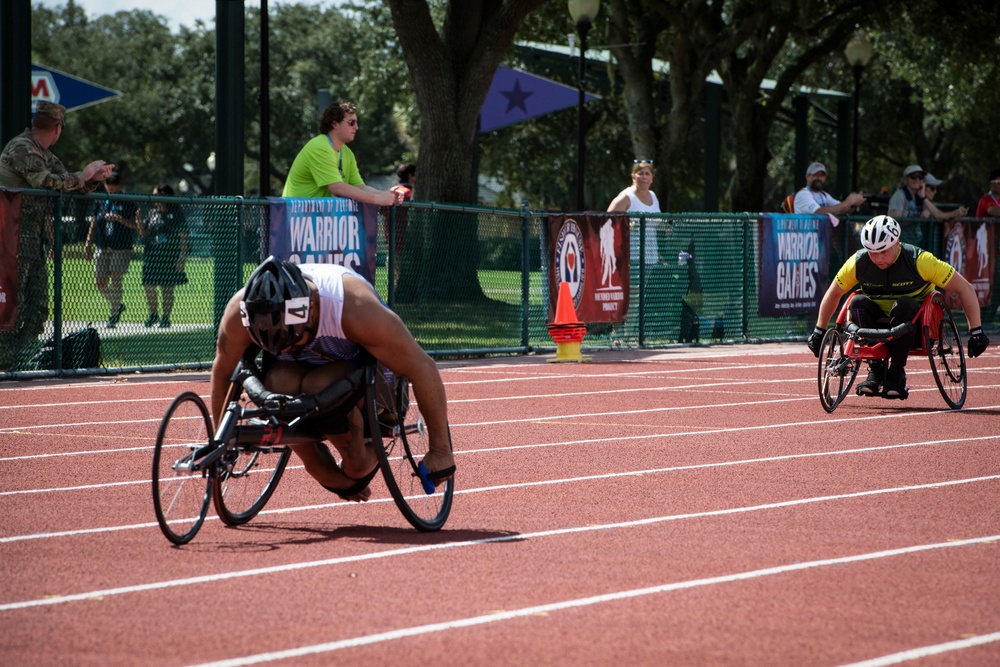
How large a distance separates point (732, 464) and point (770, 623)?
4.27 meters

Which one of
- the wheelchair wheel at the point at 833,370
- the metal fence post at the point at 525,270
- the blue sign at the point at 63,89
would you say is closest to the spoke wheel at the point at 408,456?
the wheelchair wheel at the point at 833,370

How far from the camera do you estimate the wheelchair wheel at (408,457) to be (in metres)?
7.42

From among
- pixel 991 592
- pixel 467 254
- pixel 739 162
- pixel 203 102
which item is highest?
pixel 203 102

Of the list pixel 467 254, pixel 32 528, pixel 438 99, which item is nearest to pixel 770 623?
pixel 32 528

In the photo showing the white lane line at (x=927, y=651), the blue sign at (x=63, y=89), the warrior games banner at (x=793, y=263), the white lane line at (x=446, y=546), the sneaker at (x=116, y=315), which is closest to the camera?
the white lane line at (x=927, y=651)

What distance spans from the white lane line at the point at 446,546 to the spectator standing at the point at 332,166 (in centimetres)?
701

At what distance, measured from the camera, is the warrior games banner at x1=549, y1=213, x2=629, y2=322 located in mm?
19062

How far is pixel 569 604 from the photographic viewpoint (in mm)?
5863

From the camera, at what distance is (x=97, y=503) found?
823 centimetres

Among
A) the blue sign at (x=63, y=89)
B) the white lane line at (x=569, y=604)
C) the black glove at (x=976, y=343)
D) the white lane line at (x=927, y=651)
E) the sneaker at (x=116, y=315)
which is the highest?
the blue sign at (x=63, y=89)

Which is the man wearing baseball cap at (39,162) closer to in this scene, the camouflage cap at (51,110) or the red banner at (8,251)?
the camouflage cap at (51,110)

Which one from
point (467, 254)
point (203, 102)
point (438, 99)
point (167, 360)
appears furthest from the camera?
point (203, 102)

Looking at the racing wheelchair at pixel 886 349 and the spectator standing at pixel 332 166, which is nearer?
the racing wheelchair at pixel 886 349

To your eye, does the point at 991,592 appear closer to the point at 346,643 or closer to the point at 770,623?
the point at 770,623
